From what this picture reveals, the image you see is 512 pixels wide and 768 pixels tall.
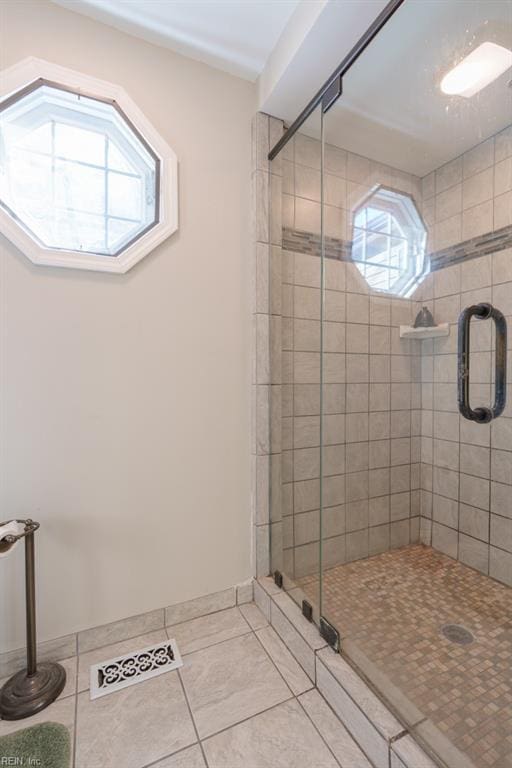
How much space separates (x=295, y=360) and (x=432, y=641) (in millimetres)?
1326

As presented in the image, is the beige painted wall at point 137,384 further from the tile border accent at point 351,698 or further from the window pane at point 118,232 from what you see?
the tile border accent at point 351,698

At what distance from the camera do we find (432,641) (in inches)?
51.6

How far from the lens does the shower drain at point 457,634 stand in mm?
1313

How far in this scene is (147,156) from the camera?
1419 millimetres

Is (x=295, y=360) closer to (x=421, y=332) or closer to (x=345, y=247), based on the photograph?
(x=345, y=247)

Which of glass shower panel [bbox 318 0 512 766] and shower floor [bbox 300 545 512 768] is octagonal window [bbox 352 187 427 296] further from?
shower floor [bbox 300 545 512 768]

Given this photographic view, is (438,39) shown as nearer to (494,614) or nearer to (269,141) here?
(269,141)

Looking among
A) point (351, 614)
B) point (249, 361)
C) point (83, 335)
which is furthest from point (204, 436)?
point (351, 614)

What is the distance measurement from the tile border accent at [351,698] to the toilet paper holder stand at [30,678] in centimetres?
86

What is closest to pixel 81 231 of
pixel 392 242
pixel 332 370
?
pixel 332 370

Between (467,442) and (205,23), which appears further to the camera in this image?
(467,442)

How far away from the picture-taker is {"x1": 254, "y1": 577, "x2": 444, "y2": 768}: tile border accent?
0.86 meters

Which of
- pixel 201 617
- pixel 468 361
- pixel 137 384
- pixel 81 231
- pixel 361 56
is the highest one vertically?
pixel 361 56

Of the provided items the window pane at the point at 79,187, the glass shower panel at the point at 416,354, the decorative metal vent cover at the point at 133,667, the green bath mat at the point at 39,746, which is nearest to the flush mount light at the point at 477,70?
the glass shower panel at the point at 416,354
